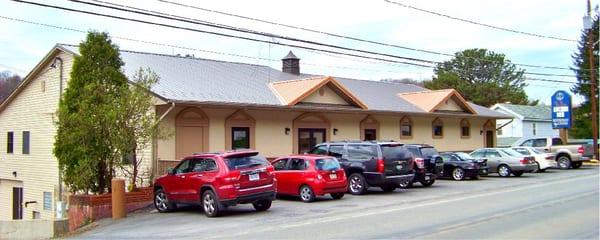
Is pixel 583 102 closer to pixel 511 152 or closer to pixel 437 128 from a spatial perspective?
pixel 437 128

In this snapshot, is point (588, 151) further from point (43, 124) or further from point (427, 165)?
point (43, 124)

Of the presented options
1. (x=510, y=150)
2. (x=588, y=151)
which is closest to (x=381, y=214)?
(x=510, y=150)

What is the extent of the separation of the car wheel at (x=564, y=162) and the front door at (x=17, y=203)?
29.5 m

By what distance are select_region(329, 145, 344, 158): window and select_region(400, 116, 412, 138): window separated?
1331cm

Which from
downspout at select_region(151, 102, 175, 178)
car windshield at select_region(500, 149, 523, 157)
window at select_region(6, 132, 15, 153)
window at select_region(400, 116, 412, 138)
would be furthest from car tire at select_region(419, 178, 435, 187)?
Result: window at select_region(6, 132, 15, 153)

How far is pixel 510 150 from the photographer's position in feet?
97.7

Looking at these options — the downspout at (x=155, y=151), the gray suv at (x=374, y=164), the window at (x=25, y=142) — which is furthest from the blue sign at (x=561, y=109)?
the window at (x=25, y=142)

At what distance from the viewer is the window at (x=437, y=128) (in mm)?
36719

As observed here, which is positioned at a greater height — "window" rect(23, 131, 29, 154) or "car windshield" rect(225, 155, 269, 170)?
"window" rect(23, 131, 29, 154)

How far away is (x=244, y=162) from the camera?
51.0 feet

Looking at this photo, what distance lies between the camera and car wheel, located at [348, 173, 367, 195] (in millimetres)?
20406

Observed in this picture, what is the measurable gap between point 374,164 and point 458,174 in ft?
28.6

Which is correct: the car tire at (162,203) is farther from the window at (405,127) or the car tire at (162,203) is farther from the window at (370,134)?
the window at (405,127)

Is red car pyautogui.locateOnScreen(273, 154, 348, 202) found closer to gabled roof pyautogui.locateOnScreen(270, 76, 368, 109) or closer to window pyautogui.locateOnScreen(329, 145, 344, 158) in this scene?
window pyautogui.locateOnScreen(329, 145, 344, 158)
